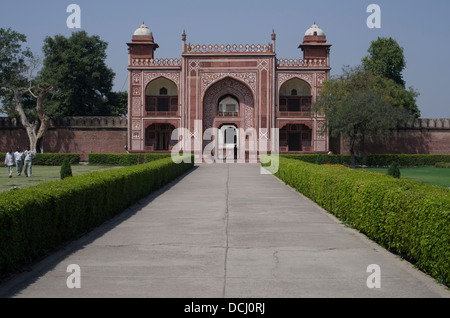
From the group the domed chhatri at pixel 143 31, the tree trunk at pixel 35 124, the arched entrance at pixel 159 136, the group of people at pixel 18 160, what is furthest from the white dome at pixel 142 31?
the group of people at pixel 18 160

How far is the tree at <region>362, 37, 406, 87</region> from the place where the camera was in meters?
37.6

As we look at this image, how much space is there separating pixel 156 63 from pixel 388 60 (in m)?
17.1

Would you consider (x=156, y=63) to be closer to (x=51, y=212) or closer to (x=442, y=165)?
(x=442, y=165)

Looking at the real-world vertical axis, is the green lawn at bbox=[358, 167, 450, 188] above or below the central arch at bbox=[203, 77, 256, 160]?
below

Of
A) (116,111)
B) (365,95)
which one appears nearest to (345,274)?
(365,95)

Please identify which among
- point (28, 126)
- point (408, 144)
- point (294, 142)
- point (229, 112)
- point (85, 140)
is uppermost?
point (229, 112)

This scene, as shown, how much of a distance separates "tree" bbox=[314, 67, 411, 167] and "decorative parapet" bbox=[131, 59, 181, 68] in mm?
9219

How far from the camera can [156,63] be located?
32.5m

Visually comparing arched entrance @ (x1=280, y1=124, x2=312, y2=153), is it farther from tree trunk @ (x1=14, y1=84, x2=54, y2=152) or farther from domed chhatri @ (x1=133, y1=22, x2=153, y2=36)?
tree trunk @ (x1=14, y1=84, x2=54, y2=152)

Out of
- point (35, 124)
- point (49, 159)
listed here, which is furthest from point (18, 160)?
point (35, 124)

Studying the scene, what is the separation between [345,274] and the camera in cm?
489

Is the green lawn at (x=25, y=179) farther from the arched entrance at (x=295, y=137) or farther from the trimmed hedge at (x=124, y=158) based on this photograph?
the arched entrance at (x=295, y=137)
